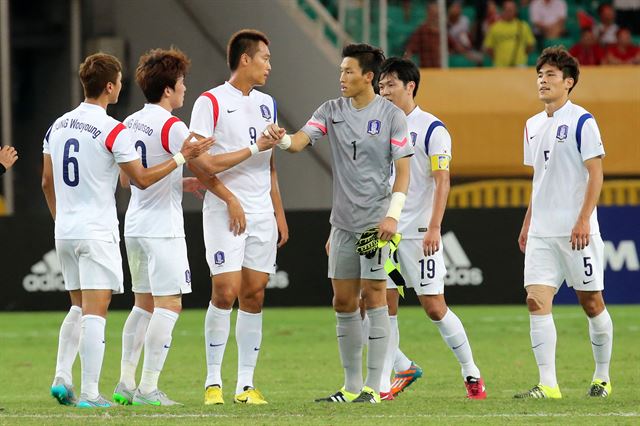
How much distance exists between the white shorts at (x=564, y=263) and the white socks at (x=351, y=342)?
1172mm

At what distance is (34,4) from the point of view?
22031 millimetres

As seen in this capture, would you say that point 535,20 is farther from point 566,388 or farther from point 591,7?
point 566,388

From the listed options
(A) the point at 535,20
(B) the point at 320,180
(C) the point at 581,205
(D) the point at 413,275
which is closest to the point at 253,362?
(D) the point at 413,275

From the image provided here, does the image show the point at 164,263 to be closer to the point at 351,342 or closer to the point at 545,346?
the point at 351,342

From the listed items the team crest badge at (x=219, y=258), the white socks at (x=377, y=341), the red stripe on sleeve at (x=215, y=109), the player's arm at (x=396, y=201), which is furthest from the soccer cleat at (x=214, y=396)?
the red stripe on sleeve at (x=215, y=109)

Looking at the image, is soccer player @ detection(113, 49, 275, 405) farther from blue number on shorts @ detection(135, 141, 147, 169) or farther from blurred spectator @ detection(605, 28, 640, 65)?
blurred spectator @ detection(605, 28, 640, 65)

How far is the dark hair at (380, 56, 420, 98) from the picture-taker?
8.76 m

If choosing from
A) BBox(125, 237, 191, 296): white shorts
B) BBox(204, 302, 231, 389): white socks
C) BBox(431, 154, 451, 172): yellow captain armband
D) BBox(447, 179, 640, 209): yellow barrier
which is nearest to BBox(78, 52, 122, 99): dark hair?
BBox(125, 237, 191, 296): white shorts

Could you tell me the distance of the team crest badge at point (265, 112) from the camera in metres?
8.22

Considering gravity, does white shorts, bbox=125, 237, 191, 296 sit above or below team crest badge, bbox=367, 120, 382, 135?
below

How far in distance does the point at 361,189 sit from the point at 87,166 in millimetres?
1593

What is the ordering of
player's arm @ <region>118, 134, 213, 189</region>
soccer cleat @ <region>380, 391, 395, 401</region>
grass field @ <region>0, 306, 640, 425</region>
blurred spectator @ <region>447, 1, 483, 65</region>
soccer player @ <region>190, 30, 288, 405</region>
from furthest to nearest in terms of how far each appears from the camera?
1. blurred spectator @ <region>447, 1, 483, 65</region>
2. soccer cleat @ <region>380, 391, 395, 401</region>
3. soccer player @ <region>190, 30, 288, 405</region>
4. player's arm @ <region>118, 134, 213, 189</region>
5. grass field @ <region>0, 306, 640, 425</region>

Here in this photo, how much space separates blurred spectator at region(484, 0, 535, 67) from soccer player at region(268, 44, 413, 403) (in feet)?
38.7

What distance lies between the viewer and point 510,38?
64.1ft
